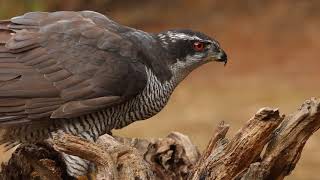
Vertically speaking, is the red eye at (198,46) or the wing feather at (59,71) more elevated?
the red eye at (198,46)

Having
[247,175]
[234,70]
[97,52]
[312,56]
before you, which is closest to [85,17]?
[97,52]

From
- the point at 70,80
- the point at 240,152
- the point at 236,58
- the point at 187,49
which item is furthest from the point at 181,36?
the point at 236,58

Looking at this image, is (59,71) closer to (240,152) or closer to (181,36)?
(181,36)

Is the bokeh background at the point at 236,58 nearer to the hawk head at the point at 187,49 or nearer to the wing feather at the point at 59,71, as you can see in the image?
the hawk head at the point at 187,49

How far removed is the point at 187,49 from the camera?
492cm

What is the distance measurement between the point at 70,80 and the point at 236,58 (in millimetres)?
7905

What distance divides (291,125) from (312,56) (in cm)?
828

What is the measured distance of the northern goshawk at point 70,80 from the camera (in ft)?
14.7

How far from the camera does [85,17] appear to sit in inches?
193

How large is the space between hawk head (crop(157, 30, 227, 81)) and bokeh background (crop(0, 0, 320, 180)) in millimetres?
3268

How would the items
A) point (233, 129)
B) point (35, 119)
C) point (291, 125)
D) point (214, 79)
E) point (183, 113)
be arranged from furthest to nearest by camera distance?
point (214, 79), point (183, 113), point (233, 129), point (35, 119), point (291, 125)

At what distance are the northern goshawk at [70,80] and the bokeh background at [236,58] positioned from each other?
11.8ft

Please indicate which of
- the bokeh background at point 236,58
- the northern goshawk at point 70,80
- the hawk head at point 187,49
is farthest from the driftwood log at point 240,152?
the bokeh background at point 236,58

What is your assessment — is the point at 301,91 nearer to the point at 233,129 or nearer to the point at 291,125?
the point at 233,129
